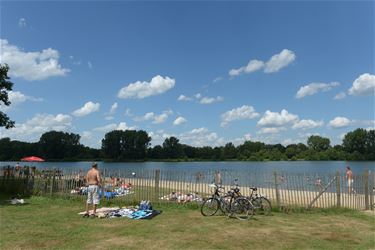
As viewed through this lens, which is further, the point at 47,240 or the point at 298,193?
the point at 298,193

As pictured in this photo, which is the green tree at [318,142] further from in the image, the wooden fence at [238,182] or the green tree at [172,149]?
the wooden fence at [238,182]

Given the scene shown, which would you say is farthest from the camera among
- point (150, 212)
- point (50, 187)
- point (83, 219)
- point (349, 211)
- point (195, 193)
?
point (50, 187)

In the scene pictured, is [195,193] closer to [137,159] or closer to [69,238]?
[69,238]

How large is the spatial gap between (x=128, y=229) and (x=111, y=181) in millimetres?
7487

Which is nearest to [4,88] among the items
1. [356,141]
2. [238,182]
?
[238,182]

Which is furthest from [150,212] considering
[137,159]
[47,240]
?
[137,159]

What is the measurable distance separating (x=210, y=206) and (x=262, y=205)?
209 centimetres

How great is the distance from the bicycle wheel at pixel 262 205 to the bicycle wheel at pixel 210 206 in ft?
4.70

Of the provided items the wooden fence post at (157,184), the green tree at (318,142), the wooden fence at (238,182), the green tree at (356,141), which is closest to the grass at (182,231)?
the wooden fence at (238,182)

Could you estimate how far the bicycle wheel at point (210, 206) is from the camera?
14034mm

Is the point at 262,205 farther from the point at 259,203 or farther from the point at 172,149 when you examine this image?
the point at 172,149

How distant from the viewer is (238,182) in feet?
57.7

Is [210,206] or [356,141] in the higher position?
[356,141]

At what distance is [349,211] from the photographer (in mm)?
15773
